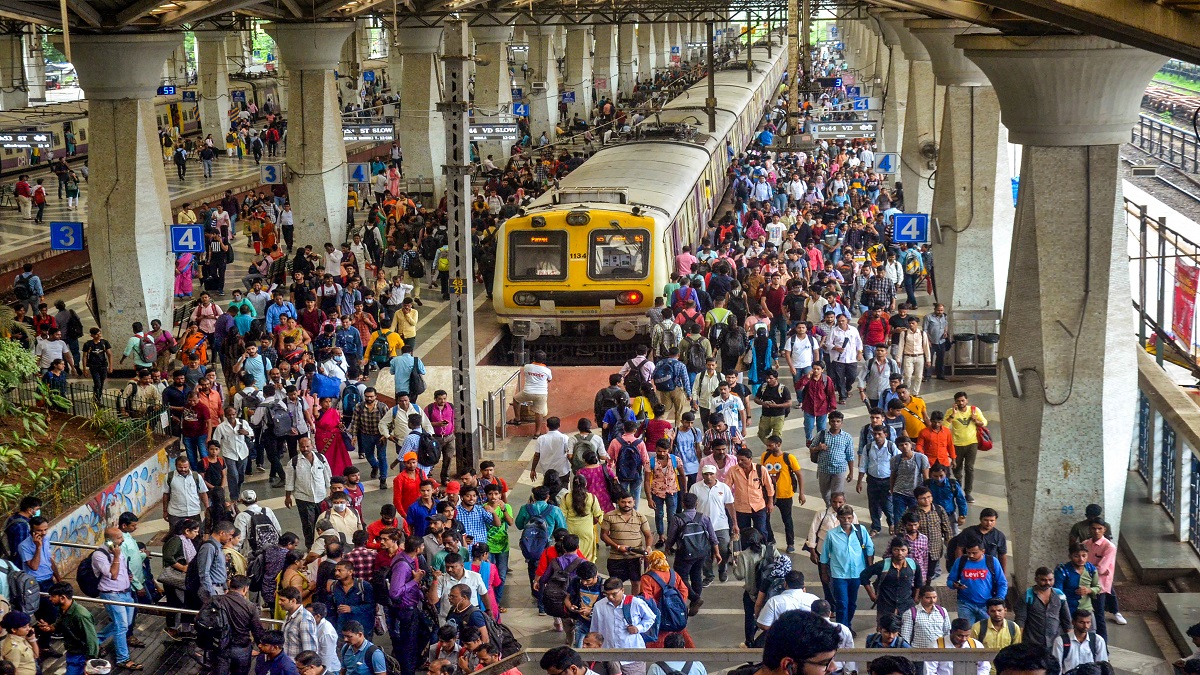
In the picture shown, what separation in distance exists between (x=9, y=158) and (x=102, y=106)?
23.4m

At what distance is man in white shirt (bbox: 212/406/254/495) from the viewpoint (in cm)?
1514

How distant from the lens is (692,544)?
1218 centimetres

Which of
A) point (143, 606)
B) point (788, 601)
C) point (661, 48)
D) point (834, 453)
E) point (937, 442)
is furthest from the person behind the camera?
point (661, 48)

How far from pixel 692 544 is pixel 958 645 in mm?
3036

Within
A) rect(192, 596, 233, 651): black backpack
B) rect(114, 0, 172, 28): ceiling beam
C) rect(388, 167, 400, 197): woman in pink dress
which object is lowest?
rect(192, 596, 233, 651): black backpack

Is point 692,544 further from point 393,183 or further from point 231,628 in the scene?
point 393,183

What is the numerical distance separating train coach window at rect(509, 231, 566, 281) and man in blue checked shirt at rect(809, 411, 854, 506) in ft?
27.1

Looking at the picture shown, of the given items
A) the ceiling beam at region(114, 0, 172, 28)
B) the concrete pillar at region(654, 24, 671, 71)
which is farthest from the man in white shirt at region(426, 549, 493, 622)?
the concrete pillar at region(654, 24, 671, 71)

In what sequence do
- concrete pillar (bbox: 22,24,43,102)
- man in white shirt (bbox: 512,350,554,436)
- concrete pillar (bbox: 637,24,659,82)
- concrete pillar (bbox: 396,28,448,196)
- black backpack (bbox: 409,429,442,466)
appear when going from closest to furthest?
black backpack (bbox: 409,429,442,466), man in white shirt (bbox: 512,350,554,436), concrete pillar (bbox: 396,28,448,196), concrete pillar (bbox: 22,24,43,102), concrete pillar (bbox: 637,24,659,82)

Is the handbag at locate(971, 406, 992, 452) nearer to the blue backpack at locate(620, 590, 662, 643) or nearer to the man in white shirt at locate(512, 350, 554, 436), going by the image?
the man in white shirt at locate(512, 350, 554, 436)

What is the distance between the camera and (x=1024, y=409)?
13.8 m

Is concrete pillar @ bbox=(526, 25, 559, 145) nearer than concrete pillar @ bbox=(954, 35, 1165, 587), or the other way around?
concrete pillar @ bbox=(954, 35, 1165, 587)

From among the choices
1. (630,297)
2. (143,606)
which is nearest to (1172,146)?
(630,297)

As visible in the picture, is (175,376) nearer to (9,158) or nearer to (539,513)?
(539,513)
